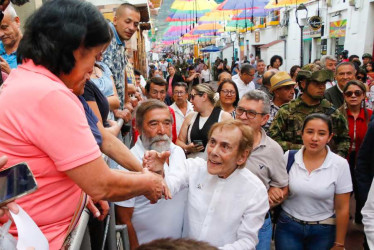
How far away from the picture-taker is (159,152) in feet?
9.31

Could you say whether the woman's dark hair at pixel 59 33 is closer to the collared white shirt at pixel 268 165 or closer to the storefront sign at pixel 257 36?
the collared white shirt at pixel 268 165

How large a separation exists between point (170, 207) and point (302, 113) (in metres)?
2.28

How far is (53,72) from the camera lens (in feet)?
4.70

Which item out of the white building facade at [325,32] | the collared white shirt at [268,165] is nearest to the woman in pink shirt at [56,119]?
the collared white shirt at [268,165]

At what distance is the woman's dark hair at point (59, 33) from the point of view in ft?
4.57

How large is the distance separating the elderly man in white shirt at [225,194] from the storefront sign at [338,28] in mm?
16105

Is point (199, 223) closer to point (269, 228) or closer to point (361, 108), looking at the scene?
point (269, 228)

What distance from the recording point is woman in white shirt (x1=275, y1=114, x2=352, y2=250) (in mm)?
3088

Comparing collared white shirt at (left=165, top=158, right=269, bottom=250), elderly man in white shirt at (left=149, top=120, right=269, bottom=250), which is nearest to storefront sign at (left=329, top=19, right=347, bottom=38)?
elderly man in white shirt at (left=149, top=120, right=269, bottom=250)

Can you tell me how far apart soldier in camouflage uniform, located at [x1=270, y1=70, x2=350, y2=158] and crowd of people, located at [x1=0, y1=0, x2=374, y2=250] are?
1cm

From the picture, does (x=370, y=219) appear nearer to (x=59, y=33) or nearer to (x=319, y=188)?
(x=319, y=188)

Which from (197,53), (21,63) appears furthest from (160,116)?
(197,53)

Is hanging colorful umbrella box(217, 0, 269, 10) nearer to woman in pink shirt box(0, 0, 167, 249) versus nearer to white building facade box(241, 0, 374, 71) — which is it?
white building facade box(241, 0, 374, 71)

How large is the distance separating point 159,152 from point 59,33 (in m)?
1.59
